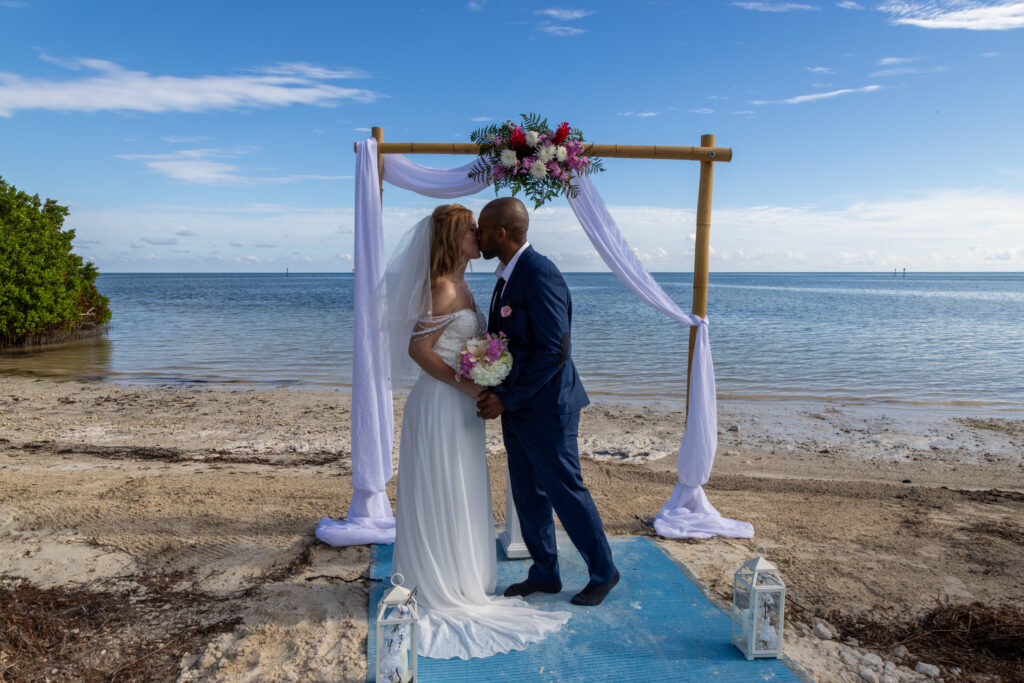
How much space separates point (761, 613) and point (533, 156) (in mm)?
2760

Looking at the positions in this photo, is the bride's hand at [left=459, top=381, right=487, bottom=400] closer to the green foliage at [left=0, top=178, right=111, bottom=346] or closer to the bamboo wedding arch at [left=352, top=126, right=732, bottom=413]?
the bamboo wedding arch at [left=352, top=126, right=732, bottom=413]

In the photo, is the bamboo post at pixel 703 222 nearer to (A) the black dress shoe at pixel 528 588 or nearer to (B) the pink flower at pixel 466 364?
(A) the black dress shoe at pixel 528 588

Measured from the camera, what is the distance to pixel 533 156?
160 inches

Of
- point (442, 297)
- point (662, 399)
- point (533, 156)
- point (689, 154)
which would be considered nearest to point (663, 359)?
point (662, 399)

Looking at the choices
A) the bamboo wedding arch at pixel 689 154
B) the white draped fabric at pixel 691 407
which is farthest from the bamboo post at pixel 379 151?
the white draped fabric at pixel 691 407

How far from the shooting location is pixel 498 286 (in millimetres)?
3627

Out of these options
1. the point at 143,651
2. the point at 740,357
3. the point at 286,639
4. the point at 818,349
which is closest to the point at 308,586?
the point at 286,639

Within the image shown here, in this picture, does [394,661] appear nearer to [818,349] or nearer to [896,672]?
[896,672]

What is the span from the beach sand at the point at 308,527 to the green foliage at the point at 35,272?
29.8 ft

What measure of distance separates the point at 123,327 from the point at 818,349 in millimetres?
22902

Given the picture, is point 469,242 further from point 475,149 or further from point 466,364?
point 475,149

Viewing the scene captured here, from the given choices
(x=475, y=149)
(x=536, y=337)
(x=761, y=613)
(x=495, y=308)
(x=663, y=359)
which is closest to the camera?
(x=761, y=613)

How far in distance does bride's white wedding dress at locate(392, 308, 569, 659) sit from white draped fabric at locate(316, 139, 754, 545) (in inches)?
41.8

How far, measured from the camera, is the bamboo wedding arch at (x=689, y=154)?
463 cm
